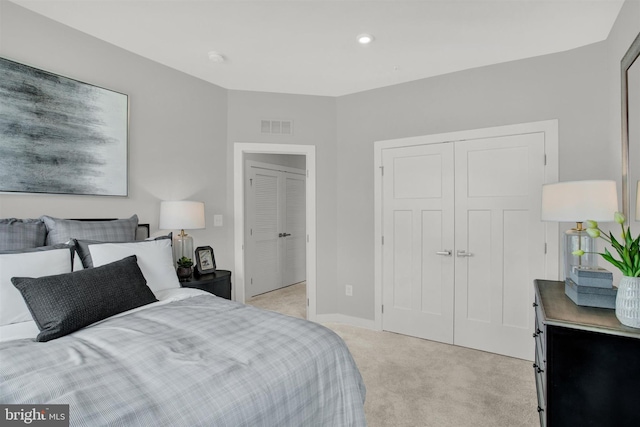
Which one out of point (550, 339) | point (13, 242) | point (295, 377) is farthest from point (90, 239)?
point (550, 339)

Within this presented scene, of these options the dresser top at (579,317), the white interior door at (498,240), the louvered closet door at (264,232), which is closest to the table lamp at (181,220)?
the louvered closet door at (264,232)

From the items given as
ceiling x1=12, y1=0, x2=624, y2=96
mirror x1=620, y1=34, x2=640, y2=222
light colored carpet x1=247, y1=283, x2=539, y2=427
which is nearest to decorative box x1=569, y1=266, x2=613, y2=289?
mirror x1=620, y1=34, x2=640, y2=222

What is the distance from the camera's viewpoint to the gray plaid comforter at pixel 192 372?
1028mm

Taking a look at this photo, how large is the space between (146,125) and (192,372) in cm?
253

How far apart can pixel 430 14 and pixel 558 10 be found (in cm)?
84

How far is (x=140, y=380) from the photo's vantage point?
114cm

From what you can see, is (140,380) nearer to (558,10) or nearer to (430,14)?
(430,14)

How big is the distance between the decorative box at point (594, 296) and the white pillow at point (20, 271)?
2.65 meters

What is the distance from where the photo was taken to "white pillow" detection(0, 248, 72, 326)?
1.63 metres

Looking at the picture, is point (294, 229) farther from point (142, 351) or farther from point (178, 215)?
point (142, 351)

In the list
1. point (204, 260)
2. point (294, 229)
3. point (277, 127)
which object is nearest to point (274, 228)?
point (294, 229)

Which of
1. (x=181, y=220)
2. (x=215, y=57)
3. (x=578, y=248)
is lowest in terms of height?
(x=578, y=248)

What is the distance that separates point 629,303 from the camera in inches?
56.3

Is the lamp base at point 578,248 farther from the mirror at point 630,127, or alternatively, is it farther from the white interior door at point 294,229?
the white interior door at point 294,229
